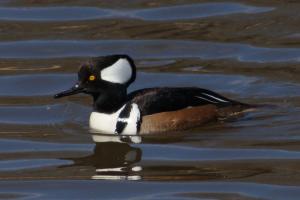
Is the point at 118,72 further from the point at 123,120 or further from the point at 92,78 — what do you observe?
the point at 123,120

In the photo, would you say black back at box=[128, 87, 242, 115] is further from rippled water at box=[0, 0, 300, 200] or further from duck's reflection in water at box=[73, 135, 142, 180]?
duck's reflection in water at box=[73, 135, 142, 180]

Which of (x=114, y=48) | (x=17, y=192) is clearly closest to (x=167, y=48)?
(x=114, y=48)

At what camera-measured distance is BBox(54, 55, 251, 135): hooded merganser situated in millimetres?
12273

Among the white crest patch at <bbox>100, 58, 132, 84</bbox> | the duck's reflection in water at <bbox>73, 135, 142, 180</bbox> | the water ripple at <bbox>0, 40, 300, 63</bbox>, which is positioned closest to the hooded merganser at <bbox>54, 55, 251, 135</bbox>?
the white crest patch at <bbox>100, 58, 132, 84</bbox>

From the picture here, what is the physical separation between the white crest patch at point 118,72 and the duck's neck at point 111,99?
118mm

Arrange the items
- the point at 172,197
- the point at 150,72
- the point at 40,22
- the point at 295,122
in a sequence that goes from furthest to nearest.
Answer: the point at 40,22
the point at 150,72
the point at 295,122
the point at 172,197

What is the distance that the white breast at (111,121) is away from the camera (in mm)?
12266

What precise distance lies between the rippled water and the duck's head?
480 mm

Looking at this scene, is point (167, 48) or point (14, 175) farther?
point (167, 48)

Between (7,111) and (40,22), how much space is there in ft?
12.4

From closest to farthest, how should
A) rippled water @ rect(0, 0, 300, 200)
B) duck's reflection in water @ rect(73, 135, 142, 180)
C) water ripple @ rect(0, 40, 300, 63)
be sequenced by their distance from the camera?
rippled water @ rect(0, 0, 300, 200) < duck's reflection in water @ rect(73, 135, 142, 180) < water ripple @ rect(0, 40, 300, 63)

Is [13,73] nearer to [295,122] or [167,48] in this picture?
[167,48]

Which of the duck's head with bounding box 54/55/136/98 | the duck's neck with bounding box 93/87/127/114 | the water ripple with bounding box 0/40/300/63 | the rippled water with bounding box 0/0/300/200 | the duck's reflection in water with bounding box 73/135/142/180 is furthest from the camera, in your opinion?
the water ripple with bounding box 0/40/300/63

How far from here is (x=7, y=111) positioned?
1314cm
